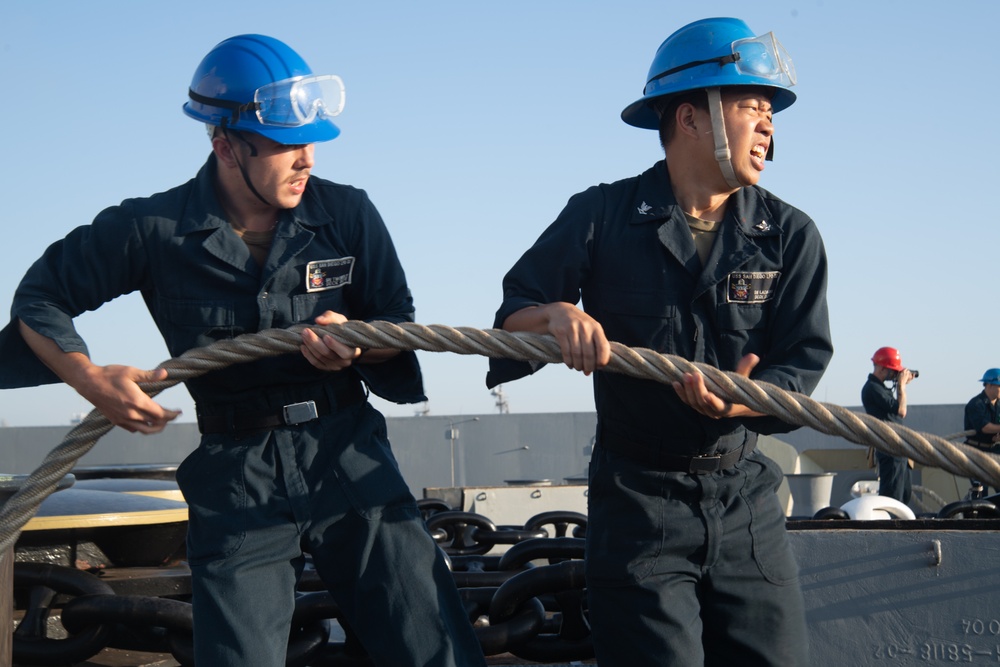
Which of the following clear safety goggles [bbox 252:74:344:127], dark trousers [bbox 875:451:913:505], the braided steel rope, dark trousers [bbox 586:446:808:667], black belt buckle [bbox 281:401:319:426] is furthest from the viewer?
dark trousers [bbox 875:451:913:505]

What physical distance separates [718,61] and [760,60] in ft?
0.33

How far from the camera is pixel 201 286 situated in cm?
288

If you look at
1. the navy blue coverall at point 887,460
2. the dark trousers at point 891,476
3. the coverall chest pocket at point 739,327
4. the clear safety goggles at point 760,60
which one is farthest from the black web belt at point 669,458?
the dark trousers at point 891,476

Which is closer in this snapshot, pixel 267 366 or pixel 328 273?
pixel 267 366

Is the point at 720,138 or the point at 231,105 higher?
the point at 231,105

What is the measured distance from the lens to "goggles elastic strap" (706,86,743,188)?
278 centimetres

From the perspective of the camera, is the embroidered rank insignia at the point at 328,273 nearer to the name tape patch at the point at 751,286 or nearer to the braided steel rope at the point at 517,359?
the braided steel rope at the point at 517,359

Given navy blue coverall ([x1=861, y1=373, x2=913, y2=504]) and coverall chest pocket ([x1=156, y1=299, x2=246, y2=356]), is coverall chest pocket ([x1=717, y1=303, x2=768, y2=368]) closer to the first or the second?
coverall chest pocket ([x1=156, y1=299, x2=246, y2=356])

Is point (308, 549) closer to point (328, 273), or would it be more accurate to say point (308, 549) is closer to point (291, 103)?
point (328, 273)

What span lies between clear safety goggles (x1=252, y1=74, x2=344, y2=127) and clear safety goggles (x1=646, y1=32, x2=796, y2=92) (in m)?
0.89

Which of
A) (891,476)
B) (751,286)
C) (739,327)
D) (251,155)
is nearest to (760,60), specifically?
(751,286)

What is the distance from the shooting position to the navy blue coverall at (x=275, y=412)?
8.84 feet

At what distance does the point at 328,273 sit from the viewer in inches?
115

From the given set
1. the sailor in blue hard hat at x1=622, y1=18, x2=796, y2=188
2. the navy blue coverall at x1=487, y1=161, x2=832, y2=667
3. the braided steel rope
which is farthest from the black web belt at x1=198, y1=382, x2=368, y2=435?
the sailor in blue hard hat at x1=622, y1=18, x2=796, y2=188
